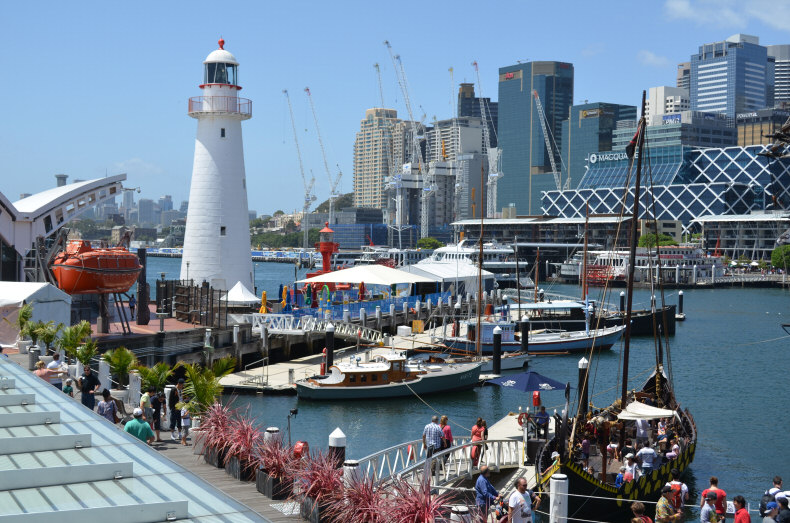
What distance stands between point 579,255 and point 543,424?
424ft

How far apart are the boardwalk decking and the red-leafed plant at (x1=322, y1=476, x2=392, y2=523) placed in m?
0.79

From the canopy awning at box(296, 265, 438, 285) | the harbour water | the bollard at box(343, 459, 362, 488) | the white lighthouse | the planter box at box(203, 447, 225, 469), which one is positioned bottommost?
the harbour water

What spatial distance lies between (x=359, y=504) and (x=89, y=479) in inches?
163

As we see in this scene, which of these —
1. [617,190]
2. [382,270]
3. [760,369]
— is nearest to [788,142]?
[760,369]

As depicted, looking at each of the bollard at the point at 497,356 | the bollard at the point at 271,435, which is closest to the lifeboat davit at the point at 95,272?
the bollard at the point at 497,356

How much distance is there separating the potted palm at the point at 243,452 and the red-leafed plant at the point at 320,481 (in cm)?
188

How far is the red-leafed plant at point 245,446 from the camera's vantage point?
13852 millimetres

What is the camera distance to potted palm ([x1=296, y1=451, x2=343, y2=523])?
37.7ft

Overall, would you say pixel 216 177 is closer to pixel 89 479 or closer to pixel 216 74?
pixel 216 74

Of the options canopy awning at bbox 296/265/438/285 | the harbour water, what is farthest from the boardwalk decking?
canopy awning at bbox 296/265/438/285

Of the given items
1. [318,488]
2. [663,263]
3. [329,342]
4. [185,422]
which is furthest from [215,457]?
[663,263]

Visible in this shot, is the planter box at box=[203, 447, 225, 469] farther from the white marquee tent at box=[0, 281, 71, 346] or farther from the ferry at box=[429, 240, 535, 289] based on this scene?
the ferry at box=[429, 240, 535, 289]

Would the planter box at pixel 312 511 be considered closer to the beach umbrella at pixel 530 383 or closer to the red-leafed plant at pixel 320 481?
the red-leafed plant at pixel 320 481

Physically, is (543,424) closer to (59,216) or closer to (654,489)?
(654,489)
